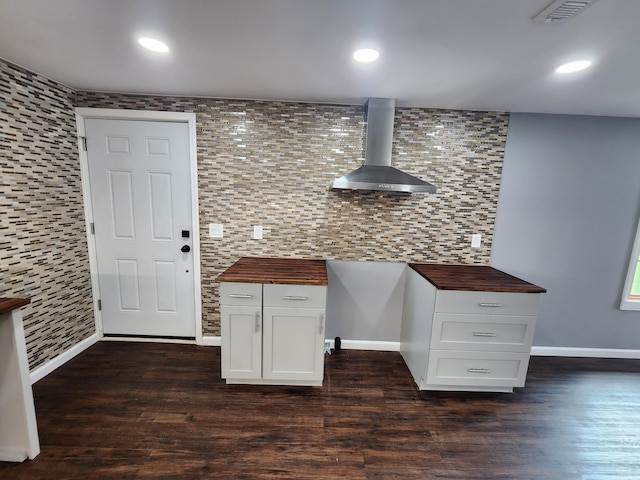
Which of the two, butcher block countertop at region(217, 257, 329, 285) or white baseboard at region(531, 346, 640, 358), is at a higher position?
butcher block countertop at region(217, 257, 329, 285)

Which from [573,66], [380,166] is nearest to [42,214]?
[380,166]

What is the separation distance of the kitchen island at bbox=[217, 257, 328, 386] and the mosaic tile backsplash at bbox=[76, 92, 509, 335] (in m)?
0.60

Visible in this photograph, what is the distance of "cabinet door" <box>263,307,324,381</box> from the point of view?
6.61 ft

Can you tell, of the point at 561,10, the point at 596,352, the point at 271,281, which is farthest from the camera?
the point at 596,352

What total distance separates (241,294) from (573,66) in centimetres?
259

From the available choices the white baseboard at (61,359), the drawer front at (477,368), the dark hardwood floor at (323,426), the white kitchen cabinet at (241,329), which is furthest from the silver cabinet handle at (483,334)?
the white baseboard at (61,359)

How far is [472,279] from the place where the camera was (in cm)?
215

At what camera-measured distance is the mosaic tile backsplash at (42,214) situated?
1847mm

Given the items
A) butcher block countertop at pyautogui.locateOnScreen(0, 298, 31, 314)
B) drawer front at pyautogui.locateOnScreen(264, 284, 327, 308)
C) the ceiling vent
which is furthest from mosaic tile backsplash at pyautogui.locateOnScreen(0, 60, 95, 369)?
the ceiling vent

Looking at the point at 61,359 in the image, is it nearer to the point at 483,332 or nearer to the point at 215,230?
the point at 215,230

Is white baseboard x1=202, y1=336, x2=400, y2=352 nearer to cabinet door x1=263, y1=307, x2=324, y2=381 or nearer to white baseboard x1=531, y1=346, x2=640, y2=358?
cabinet door x1=263, y1=307, x2=324, y2=381

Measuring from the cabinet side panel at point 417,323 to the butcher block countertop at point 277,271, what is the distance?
81 cm

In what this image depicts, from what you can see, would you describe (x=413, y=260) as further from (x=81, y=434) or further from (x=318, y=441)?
(x=81, y=434)

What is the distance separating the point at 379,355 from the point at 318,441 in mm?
1144
